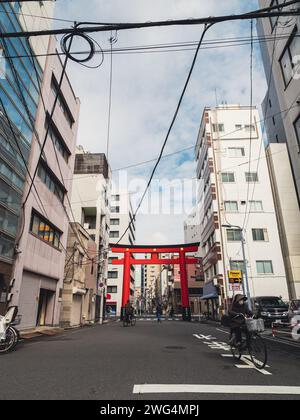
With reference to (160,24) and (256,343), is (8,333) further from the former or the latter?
(160,24)

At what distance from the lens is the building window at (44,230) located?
50.4 feet

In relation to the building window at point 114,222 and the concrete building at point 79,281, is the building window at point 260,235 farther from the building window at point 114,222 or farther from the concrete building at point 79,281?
the building window at point 114,222

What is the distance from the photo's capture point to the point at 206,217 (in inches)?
1455

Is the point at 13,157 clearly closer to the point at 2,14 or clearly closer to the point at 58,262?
the point at 2,14

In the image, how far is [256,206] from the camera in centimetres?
3075

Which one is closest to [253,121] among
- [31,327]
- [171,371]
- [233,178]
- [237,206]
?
[233,178]

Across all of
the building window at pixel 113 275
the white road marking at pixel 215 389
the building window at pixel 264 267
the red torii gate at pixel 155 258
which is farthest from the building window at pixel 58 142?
the building window at pixel 113 275

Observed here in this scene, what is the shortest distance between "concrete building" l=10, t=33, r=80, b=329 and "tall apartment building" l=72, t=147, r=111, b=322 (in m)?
10.7

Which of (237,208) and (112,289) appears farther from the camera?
(112,289)

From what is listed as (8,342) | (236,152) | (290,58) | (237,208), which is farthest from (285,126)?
(236,152)

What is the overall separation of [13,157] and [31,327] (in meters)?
8.73

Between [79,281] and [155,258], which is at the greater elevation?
[155,258]

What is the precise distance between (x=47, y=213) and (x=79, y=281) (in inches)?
365
